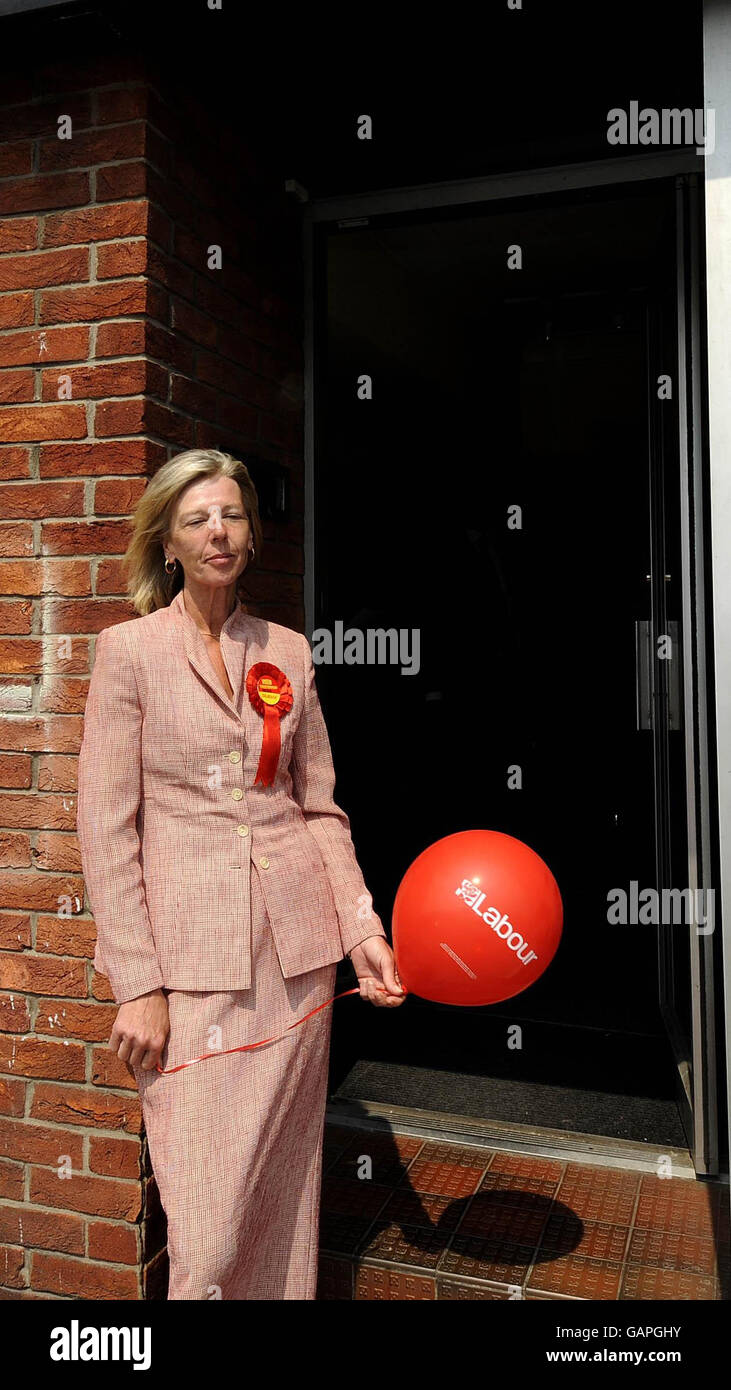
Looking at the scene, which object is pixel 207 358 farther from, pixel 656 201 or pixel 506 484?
pixel 506 484

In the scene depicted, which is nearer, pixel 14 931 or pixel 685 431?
pixel 14 931

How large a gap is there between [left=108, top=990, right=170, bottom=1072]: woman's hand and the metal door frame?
61.9 inches

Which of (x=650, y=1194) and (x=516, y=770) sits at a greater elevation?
(x=516, y=770)

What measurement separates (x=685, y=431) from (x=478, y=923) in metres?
1.73

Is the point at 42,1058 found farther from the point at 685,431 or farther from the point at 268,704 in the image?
the point at 685,431

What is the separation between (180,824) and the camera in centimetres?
182

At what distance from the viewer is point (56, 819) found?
231 centimetres

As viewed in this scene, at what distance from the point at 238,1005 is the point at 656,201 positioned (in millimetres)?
3638

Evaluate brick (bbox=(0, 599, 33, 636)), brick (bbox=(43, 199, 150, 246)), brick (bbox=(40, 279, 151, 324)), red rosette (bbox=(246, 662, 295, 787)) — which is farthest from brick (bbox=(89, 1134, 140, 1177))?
brick (bbox=(43, 199, 150, 246))

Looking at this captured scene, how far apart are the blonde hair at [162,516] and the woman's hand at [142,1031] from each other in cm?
76

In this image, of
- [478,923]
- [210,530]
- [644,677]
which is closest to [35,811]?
[210,530]

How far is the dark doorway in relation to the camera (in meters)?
4.72

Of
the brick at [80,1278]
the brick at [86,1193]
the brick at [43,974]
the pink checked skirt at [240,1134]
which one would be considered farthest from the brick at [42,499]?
the brick at [80,1278]

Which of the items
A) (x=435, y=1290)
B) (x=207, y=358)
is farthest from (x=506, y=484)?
(x=435, y=1290)
